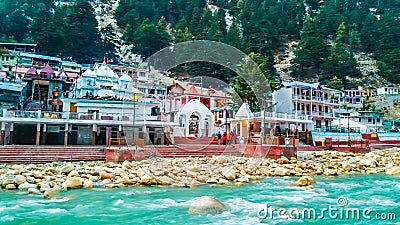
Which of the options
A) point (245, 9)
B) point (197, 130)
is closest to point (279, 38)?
point (245, 9)

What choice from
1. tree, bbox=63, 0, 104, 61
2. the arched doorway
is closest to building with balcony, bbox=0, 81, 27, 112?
the arched doorway

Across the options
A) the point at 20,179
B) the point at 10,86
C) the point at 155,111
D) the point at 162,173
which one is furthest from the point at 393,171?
the point at 10,86

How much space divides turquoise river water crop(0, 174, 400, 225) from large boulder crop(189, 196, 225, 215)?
0.19 metres

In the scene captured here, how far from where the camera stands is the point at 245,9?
95875 mm

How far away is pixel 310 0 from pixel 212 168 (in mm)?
115178

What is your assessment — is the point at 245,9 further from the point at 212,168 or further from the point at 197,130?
the point at 212,168

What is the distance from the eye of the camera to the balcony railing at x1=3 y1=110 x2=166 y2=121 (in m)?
24.5

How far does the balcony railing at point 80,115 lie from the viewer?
2445cm

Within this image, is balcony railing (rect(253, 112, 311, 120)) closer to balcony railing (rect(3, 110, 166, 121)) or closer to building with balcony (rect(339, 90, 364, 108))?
balcony railing (rect(3, 110, 166, 121))

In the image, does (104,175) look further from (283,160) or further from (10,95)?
(10,95)

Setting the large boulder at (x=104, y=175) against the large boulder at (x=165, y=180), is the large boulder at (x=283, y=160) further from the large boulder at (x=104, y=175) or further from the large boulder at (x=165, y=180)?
the large boulder at (x=104, y=175)

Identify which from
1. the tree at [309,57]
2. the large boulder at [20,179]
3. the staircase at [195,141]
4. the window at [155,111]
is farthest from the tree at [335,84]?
the large boulder at [20,179]

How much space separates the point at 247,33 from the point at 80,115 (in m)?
64.0

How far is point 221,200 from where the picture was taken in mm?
11352
